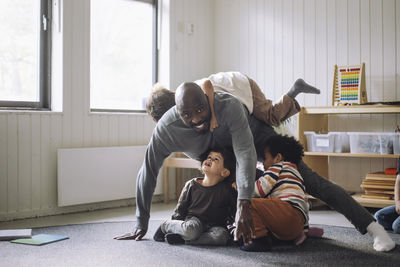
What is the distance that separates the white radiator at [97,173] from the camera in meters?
3.54

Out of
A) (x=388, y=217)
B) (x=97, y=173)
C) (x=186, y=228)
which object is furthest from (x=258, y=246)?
(x=97, y=173)

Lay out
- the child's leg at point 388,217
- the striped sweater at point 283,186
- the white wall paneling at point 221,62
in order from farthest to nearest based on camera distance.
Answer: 1. the white wall paneling at point 221,62
2. the child's leg at point 388,217
3. the striped sweater at point 283,186

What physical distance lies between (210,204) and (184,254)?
1.19ft

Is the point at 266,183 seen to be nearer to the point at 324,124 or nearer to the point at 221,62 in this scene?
the point at 324,124

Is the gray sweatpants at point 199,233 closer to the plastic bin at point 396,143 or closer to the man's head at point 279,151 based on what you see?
the man's head at point 279,151

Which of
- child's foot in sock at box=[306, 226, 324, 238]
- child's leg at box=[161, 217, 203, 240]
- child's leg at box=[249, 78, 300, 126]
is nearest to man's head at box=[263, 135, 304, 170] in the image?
child's leg at box=[249, 78, 300, 126]

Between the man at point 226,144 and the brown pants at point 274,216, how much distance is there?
254 mm

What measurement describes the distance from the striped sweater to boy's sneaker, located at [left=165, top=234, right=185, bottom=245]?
485 mm

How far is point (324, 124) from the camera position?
4.02 m

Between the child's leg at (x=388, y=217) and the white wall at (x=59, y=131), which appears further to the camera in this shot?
the white wall at (x=59, y=131)

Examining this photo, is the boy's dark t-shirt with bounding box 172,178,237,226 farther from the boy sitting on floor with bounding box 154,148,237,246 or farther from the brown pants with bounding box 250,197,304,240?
the brown pants with bounding box 250,197,304,240

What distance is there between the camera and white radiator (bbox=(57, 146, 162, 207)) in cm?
354

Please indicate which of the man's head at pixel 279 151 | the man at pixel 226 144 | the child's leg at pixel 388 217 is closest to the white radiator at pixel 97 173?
the man at pixel 226 144

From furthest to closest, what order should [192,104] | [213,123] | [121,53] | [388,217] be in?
[121,53] < [388,217] < [213,123] < [192,104]
